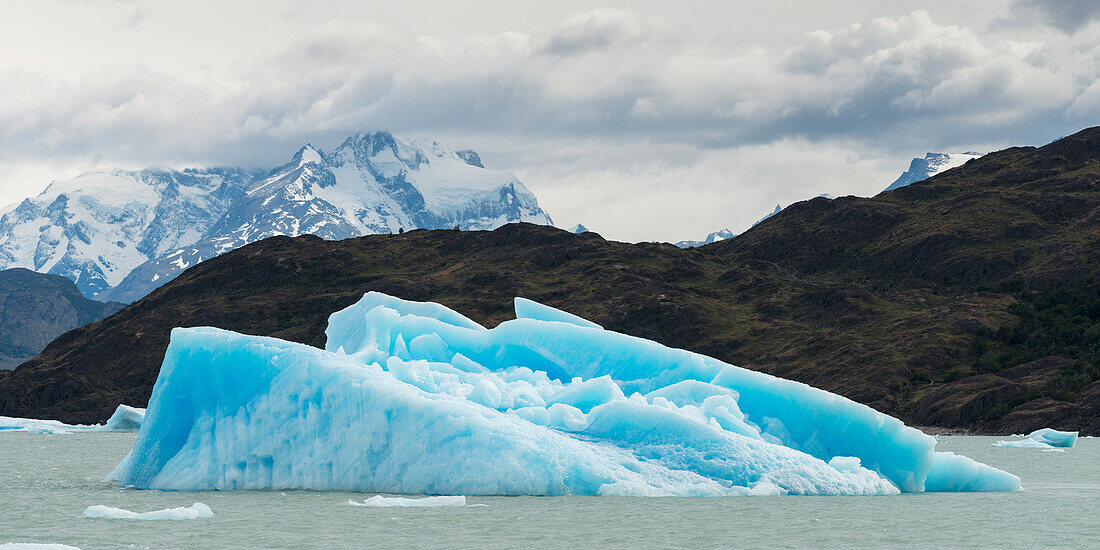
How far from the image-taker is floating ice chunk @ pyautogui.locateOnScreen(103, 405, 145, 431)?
386 feet

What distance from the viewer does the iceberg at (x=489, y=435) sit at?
3020cm

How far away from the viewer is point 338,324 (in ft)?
156

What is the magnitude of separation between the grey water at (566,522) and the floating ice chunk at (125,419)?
285 feet

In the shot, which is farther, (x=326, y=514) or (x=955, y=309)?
(x=955, y=309)

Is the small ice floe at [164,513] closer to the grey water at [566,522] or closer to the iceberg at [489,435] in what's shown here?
the grey water at [566,522]

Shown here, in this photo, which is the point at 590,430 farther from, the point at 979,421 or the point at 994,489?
the point at 979,421

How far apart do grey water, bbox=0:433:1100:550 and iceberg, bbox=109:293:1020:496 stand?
24.3 inches

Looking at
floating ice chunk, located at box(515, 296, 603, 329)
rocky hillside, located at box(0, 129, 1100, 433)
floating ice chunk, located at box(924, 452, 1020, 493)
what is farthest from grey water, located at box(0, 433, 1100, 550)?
rocky hillside, located at box(0, 129, 1100, 433)

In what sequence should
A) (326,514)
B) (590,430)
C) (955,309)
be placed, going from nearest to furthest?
1. (326,514)
2. (590,430)
3. (955,309)

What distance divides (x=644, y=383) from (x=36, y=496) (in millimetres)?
20015

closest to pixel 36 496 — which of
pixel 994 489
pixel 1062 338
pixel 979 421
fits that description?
pixel 994 489

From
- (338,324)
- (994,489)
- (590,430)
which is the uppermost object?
(338,324)

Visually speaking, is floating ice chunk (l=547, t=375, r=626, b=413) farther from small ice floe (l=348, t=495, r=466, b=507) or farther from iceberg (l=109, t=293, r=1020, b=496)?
small ice floe (l=348, t=495, r=466, b=507)

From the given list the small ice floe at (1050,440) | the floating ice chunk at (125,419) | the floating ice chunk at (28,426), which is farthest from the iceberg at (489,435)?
the floating ice chunk at (28,426)
